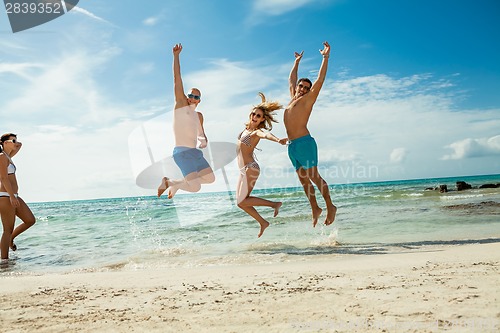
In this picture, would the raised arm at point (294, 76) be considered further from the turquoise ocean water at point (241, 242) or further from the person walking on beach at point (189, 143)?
the turquoise ocean water at point (241, 242)

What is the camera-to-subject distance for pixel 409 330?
130 inches

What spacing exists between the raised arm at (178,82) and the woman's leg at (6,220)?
531 centimetres

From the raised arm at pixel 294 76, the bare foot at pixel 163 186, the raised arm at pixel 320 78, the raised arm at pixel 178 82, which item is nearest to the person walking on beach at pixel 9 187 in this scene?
the bare foot at pixel 163 186

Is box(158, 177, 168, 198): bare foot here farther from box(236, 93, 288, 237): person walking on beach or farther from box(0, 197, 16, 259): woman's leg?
box(0, 197, 16, 259): woman's leg

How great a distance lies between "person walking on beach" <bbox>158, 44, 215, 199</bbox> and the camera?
18.6 feet

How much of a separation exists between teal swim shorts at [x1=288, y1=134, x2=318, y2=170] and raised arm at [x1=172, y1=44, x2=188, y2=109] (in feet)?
5.37

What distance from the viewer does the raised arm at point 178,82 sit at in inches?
216

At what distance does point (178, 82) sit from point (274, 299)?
3079 millimetres

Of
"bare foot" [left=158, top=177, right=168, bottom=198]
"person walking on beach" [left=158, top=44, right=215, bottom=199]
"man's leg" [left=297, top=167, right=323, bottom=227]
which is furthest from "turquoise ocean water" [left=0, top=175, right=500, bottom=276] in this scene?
"person walking on beach" [left=158, top=44, right=215, bottom=199]

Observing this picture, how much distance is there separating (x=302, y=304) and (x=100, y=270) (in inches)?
192

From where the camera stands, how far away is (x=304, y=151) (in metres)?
5.62

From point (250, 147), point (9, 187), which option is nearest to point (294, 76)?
point (250, 147)

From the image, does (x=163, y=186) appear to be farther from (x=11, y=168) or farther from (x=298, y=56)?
(x=11, y=168)

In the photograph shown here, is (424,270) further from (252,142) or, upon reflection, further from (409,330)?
(252,142)
